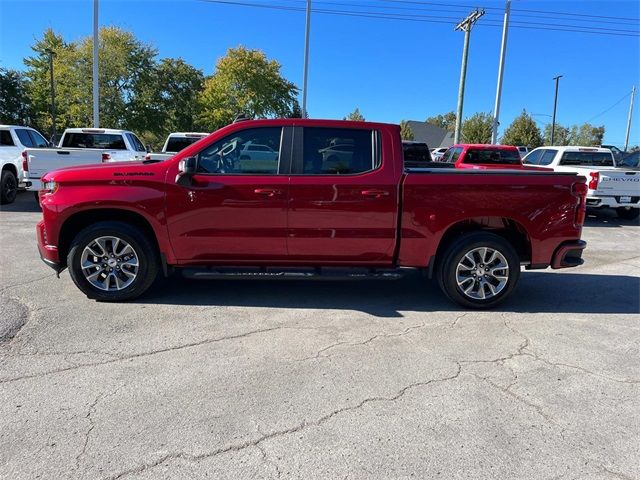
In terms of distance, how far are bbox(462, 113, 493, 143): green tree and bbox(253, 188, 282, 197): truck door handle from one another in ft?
195

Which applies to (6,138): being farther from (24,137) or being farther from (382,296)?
(382,296)

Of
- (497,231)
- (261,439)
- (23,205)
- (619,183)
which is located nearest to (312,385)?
(261,439)

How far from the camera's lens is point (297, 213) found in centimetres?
492

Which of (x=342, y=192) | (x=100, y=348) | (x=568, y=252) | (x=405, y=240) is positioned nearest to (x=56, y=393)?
(x=100, y=348)

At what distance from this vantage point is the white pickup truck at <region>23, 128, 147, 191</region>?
1101 cm

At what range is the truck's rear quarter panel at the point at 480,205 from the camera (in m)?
4.93

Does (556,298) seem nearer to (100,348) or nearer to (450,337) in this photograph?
(450,337)

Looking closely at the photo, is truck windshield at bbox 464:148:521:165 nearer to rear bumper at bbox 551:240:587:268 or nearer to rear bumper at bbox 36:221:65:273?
rear bumper at bbox 551:240:587:268

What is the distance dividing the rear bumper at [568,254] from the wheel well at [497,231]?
0.29 m

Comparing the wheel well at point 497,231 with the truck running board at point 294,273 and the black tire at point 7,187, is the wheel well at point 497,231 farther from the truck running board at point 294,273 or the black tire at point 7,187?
the black tire at point 7,187

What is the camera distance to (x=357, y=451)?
2.71 m

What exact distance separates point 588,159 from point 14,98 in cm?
4641

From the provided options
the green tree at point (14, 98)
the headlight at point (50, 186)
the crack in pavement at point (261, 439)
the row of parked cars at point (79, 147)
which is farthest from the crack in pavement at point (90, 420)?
the green tree at point (14, 98)

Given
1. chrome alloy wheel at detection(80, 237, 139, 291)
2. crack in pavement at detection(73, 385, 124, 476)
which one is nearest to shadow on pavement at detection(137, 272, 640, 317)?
chrome alloy wheel at detection(80, 237, 139, 291)
